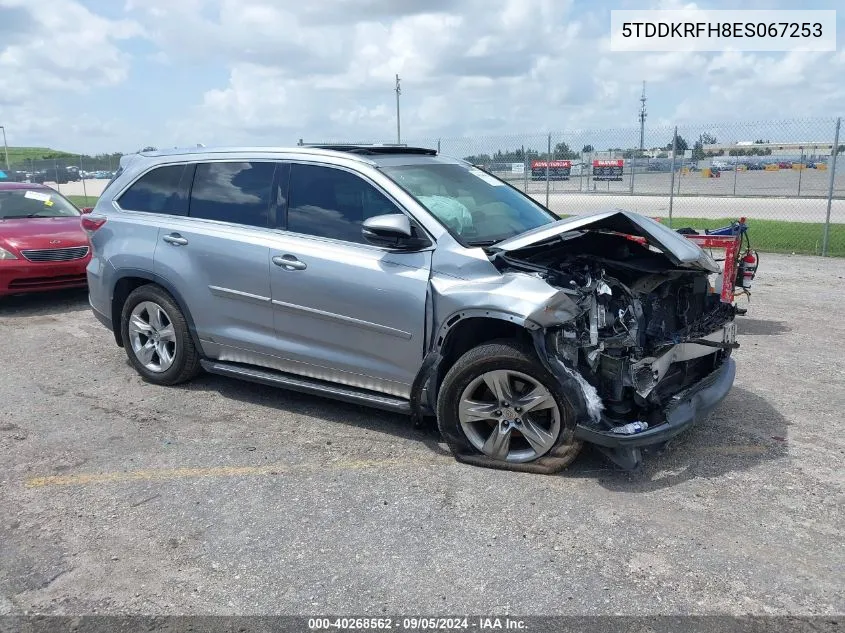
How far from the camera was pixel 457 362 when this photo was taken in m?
4.20

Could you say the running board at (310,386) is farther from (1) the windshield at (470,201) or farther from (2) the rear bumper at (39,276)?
(2) the rear bumper at (39,276)

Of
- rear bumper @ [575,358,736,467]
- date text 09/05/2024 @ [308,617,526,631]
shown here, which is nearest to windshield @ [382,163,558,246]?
rear bumper @ [575,358,736,467]

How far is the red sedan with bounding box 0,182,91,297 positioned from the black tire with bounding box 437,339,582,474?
5820 millimetres

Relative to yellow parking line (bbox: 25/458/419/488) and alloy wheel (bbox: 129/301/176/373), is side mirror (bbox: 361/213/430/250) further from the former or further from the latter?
alloy wheel (bbox: 129/301/176/373)

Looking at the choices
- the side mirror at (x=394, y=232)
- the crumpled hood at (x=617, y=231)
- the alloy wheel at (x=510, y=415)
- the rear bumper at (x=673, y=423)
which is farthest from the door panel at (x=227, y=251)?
the rear bumper at (x=673, y=423)

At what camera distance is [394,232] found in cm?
429

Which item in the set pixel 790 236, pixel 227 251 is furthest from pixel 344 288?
pixel 790 236

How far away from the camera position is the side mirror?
14.0 feet

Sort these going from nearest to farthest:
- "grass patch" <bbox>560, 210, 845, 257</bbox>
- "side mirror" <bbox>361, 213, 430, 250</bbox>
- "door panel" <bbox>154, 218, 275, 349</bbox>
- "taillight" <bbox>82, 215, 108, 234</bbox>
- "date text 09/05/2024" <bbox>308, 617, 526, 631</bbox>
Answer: "date text 09/05/2024" <bbox>308, 617, 526, 631</bbox> → "side mirror" <bbox>361, 213, 430, 250</bbox> → "door panel" <bbox>154, 218, 275, 349</bbox> → "taillight" <bbox>82, 215, 108, 234</bbox> → "grass patch" <bbox>560, 210, 845, 257</bbox>

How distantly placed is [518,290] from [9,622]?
2.78 m

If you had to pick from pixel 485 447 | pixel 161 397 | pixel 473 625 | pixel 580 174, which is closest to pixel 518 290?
pixel 485 447

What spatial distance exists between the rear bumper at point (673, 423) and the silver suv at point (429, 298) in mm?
12

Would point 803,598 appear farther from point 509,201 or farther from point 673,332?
point 509,201

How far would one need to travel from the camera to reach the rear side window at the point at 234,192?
514cm
